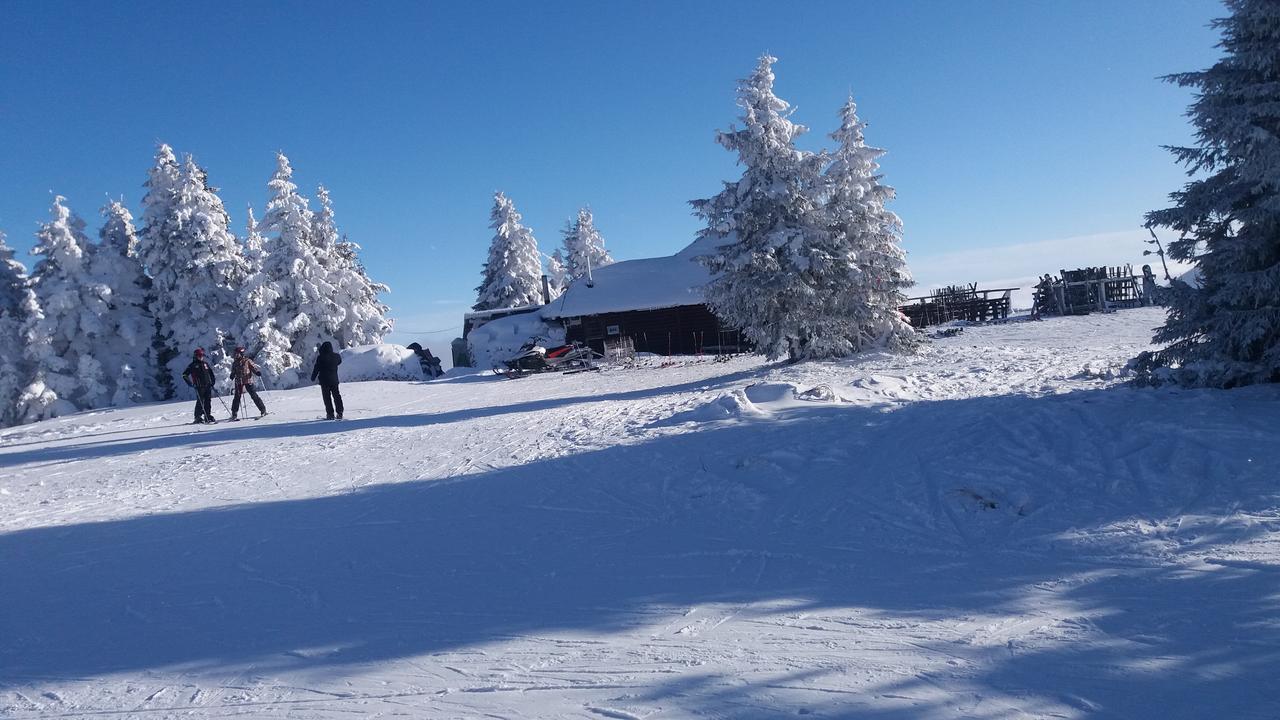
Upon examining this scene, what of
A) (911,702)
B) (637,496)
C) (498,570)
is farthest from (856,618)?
(637,496)

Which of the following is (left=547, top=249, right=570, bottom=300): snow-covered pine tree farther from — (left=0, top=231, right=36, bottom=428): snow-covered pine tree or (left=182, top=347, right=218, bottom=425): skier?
(left=182, top=347, right=218, bottom=425): skier

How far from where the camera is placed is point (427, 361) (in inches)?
1215

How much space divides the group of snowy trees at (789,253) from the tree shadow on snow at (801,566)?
443 inches

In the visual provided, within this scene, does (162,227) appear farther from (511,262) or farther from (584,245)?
(584,245)

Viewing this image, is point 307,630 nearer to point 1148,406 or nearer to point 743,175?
point 1148,406

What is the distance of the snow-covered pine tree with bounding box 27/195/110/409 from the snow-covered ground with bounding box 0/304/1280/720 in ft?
75.8

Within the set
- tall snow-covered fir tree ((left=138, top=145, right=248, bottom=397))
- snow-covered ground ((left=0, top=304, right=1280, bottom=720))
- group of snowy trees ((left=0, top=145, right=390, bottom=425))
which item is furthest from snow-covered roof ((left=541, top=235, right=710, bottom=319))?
snow-covered ground ((left=0, top=304, right=1280, bottom=720))

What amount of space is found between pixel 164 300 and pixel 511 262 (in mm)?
20807

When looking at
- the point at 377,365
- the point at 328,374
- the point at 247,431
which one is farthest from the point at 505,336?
the point at 247,431

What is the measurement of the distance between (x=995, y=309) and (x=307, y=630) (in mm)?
35847

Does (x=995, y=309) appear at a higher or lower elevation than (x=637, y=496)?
higher

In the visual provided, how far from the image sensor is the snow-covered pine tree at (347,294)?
3139 centimetres

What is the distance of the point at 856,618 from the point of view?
4.13 meters

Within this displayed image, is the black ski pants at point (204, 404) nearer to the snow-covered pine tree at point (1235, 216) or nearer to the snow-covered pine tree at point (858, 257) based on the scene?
the snow-covered pine tree at point (858, 257)
